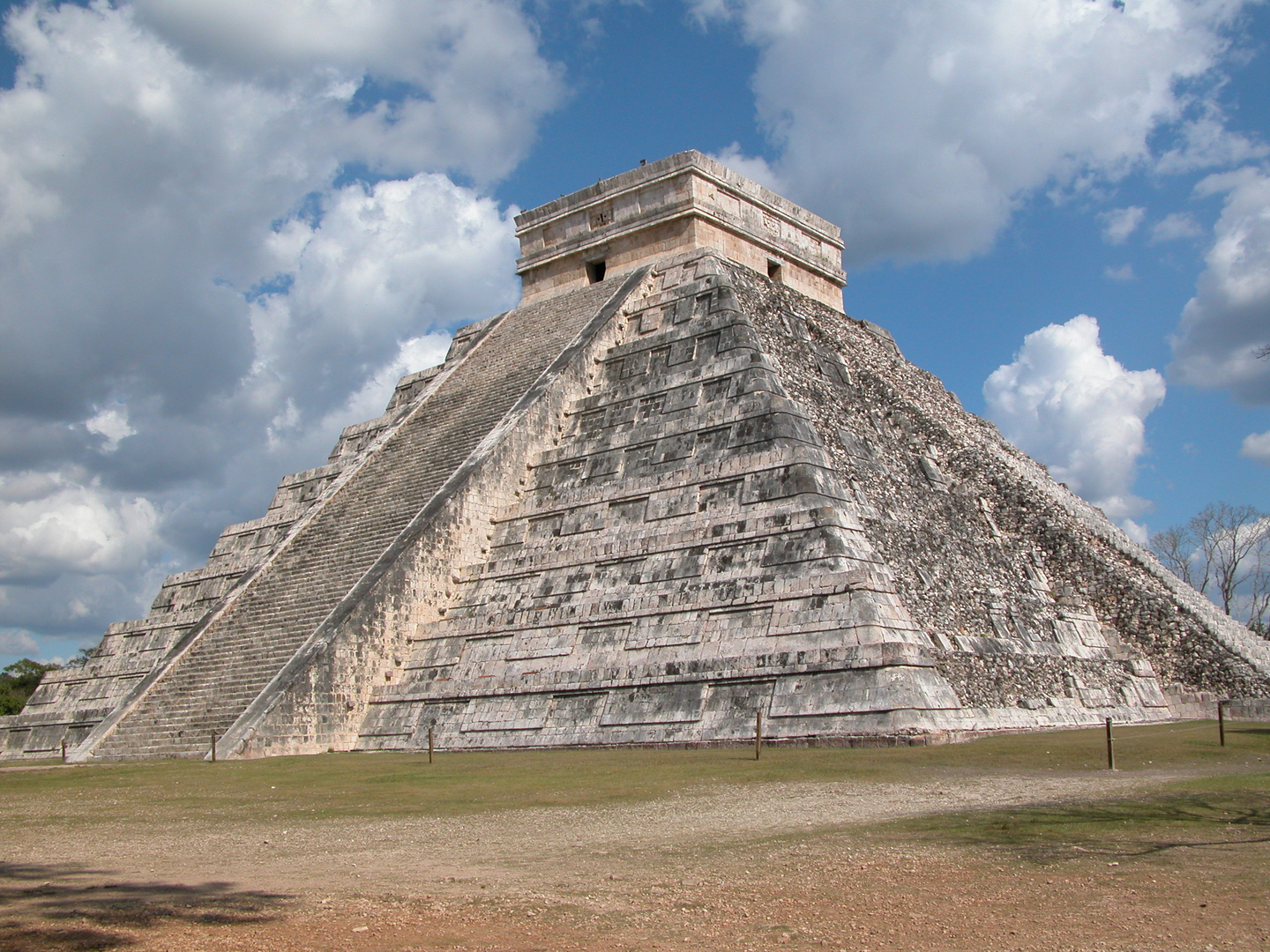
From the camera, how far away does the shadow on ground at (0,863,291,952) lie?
4.57m

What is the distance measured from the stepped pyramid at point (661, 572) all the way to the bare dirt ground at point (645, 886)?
4937 mm

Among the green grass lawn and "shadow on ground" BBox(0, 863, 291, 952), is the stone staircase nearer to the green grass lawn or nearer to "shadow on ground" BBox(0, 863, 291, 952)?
the green grass lawn

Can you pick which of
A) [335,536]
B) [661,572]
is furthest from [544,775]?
[335,536]

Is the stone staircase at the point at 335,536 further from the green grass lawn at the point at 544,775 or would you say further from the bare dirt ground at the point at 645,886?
the bare dirt ground at the point at 645,886

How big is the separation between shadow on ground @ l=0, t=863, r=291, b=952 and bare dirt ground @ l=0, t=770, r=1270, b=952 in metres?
0.02

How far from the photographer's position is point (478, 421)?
18.8 metres

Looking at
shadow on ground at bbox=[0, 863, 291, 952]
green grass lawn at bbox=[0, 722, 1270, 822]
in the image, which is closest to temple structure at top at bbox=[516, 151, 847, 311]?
green grass lawn at bbox=[0, 722, 1270, 822]

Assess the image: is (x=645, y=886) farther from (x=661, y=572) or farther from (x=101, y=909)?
(x=661, y=572)

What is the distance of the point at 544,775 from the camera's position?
34.3 ft

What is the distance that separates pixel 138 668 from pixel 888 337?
16010 mm

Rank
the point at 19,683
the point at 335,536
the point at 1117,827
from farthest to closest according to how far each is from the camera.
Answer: the point at 19,683
the point at 335,536
the point at 1117,827

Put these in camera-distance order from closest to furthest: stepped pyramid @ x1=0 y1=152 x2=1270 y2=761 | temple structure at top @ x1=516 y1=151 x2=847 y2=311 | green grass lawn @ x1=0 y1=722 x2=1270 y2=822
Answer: green grass lawn @ x1=0 y1=722 x2=1270 y2=822, stepped pyramid @ x1=0 y1=152 x2=1270 y2=761, temple structure at top @ x1=516 y1=151 x2=847 y2=311

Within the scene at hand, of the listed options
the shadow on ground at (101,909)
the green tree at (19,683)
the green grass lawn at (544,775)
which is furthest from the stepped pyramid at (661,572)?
the green tree at (19,683)

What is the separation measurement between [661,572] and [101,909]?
947 centimetres
